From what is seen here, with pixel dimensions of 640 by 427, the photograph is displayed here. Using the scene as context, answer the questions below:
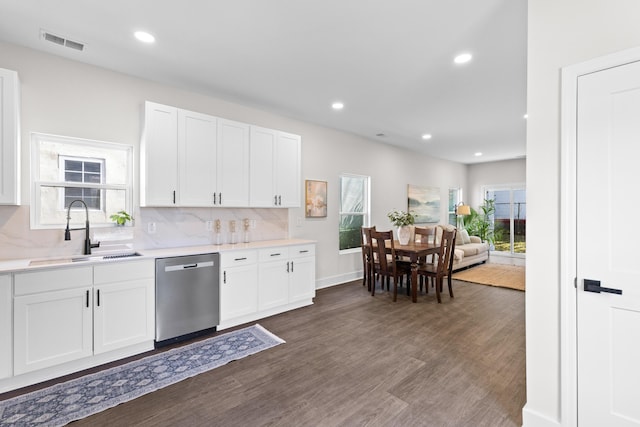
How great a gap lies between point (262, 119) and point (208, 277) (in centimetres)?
243

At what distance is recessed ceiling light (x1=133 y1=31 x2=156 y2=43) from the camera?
250 centimetres

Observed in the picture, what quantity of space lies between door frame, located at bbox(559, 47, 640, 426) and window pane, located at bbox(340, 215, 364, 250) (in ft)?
13.2

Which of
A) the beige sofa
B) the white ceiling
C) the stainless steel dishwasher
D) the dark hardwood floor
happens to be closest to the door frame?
the dark hardwood floor

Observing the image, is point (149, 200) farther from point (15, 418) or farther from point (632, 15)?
point (632, 15)

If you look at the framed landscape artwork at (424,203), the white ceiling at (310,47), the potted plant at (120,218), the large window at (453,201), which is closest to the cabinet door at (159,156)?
the potted plant at (120,218)

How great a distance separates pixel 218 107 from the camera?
3963 millimetres

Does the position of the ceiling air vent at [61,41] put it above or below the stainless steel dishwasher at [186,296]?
above

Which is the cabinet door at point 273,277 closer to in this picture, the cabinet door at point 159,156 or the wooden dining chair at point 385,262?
the cabinet door at point 159,156

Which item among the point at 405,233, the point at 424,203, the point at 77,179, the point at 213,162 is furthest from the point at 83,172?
the point at 424,203

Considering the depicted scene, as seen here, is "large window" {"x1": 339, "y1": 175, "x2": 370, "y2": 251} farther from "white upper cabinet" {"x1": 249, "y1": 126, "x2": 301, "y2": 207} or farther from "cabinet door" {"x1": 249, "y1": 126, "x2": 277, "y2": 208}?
"cabinet door" {"x1": 249, "y1": 126, "x2": 277, "y2": 208}

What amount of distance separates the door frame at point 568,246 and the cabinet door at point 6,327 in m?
3.78

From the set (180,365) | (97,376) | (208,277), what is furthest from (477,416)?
(97,376)

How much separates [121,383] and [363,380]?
193cm

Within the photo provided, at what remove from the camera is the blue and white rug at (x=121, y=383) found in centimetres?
203
